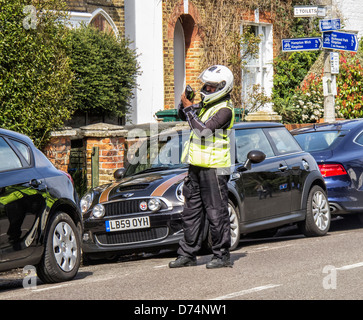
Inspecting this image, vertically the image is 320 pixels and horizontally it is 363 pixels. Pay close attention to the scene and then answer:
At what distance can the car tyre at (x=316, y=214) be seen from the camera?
39.3ft

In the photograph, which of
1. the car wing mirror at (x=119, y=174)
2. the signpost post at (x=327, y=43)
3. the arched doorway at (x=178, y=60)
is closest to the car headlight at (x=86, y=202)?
the car wing mirror at (x=119, y=174)

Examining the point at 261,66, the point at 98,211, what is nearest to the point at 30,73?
the point at 98,211

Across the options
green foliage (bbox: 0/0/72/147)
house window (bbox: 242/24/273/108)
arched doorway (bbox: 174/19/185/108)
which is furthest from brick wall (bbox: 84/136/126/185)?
house window (bbox: 242/24/273/108)

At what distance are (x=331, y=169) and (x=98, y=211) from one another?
4.20 metres

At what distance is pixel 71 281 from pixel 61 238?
1.45ft

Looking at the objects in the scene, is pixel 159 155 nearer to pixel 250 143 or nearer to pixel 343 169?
pixel 250 143

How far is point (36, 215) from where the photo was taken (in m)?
8.14

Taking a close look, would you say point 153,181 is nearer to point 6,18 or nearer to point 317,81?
point 6,18

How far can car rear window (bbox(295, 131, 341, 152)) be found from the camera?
13.2 metres

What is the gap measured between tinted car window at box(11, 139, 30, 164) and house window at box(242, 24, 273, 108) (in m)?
16.5

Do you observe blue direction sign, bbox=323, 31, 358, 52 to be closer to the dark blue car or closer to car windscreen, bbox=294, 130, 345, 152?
car windscreen, bbox=294, 130, 345, 152

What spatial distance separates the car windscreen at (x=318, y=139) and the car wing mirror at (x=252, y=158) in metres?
2.71

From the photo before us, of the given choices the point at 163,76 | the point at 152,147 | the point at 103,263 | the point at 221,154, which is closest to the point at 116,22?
the point at 163,76

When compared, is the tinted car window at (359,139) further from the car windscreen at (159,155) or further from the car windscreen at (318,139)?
the car windscreen at (159,155)
